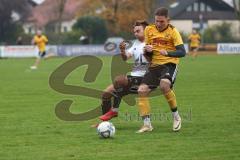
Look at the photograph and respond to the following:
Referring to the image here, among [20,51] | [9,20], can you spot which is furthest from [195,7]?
[20,51]

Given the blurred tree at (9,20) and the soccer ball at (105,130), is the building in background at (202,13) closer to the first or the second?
the blurred tree at (9,20)

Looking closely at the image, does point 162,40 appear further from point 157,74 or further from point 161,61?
point 157,74

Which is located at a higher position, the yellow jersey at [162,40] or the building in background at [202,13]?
the building in background at [202,13]

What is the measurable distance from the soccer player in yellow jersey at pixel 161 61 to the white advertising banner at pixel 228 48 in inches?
1824

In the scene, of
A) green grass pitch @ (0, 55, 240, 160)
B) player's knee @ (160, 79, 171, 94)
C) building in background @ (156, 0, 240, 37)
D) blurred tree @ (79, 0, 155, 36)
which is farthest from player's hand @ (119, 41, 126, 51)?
building in background @ (156, 0, 240, 37)

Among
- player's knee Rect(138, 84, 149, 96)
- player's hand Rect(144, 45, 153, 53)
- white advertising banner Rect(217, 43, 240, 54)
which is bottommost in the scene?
white advertising banner Rect(217, 43, 240, 54)

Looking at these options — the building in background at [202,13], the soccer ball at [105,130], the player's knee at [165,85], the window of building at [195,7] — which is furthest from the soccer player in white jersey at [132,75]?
the window of building at [195,7]

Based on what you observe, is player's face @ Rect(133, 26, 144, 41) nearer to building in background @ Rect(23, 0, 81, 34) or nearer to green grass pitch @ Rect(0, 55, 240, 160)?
green grass pitch @ Rect(0, 55, 240, 160)

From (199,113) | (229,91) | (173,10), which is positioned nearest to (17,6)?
(173,10)

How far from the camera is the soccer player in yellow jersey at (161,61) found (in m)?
10.9

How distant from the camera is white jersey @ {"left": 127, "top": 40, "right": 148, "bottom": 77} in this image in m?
11.4

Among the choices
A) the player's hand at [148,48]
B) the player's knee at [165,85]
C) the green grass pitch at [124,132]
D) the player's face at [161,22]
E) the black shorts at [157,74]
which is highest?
the player's face at [161,22]

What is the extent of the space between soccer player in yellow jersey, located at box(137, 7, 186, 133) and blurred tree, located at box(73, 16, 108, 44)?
54648mm

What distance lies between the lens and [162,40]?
1112 centimetres
